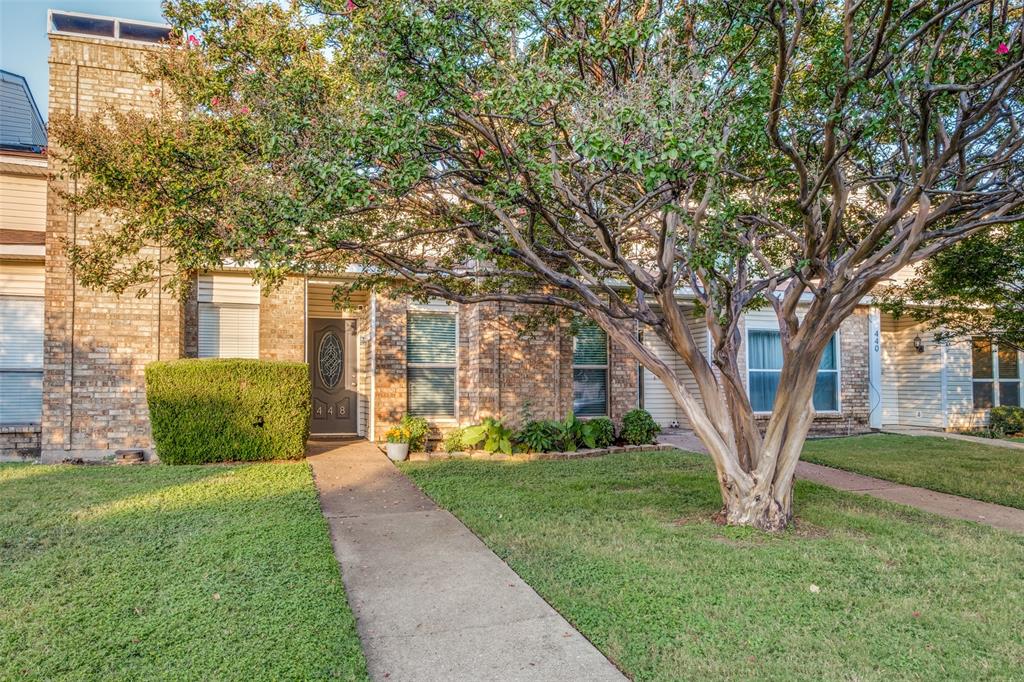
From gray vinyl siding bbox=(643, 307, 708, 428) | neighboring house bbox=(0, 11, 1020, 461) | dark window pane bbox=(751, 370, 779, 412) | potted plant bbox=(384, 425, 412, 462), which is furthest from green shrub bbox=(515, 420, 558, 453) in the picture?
dark window pane bbox=(751, 370, 779, 412)

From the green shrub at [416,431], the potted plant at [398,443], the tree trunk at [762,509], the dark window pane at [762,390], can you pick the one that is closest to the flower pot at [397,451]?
the potted plant at [398,443]

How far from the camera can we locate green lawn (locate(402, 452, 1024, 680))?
3381 millimetres

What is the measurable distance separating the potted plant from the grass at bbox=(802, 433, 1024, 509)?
639 cm

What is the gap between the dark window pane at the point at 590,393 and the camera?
12.1 meters

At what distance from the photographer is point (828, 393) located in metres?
13.9

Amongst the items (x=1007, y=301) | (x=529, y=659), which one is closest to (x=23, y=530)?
(x=529, y=659)

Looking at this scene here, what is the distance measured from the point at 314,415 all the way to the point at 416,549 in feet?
25.1

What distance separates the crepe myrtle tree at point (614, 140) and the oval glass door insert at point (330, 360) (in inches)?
229

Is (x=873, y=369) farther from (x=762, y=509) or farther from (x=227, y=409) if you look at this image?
(x=227, y=409)

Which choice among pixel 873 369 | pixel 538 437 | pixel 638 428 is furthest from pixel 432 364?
pixel 873 369

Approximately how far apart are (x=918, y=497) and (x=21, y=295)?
1305 centimetres

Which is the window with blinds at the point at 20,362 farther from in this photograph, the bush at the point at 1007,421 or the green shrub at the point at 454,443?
the bush at the point at 1007,421

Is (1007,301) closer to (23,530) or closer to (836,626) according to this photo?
(836,626)

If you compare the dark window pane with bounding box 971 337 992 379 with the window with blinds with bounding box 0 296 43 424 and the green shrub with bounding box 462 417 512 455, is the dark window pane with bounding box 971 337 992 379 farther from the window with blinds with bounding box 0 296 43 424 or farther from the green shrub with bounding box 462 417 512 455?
the window with blinds with bounding box 0 296 43 424
